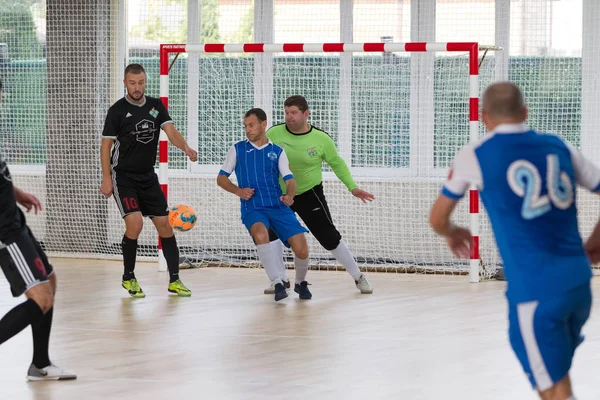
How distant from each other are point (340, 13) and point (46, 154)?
345cm

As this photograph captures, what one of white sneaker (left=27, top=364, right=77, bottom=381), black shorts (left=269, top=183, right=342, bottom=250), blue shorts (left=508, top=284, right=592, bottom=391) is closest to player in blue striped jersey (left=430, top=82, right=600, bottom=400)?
blue shorts (left=508, top=284, right=592, bottom=391)

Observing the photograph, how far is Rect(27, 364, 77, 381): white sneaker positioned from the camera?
482 centimetres

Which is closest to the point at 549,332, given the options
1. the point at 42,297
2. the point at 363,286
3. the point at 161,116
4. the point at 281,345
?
the point at 42,297

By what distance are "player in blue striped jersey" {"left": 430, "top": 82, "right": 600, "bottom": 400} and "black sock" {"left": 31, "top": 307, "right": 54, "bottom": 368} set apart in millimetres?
2169

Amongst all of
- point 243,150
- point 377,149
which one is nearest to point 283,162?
point 243,150

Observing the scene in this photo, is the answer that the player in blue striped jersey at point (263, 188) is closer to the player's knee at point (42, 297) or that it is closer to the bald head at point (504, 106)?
the player's knee at point (42, 297)

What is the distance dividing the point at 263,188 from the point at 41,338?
9.87 ft

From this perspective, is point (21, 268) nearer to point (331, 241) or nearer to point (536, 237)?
point (536, 237)

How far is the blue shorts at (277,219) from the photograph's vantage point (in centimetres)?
751

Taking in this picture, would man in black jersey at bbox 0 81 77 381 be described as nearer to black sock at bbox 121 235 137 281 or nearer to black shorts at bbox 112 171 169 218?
black shorts at bbox 112 171 169 218

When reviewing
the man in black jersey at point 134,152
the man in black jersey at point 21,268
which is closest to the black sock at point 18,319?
the man in black jersey at point 21,268

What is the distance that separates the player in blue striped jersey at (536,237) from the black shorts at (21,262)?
2.00m

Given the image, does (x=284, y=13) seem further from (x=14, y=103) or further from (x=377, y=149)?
(x=14, y=103)

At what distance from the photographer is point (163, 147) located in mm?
9469
